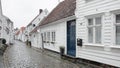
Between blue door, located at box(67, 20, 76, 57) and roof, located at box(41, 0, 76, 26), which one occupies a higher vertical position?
roof, located at box(41, 0, 76, 26)

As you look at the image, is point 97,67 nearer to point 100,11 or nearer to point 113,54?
point 113,54

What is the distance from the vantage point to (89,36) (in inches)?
484

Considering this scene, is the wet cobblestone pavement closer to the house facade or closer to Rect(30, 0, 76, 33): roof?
Rect(30, 0, 76, 33): roof

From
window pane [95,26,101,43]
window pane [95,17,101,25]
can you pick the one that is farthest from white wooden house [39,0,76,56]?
window pane [95,26,101,43]

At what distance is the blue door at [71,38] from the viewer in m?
15.3

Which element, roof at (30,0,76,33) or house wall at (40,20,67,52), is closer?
roof at (30,0,76,33)

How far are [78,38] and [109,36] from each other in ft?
12.1

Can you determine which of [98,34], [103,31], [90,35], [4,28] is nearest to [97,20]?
[98,34]

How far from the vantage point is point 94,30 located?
1166cm

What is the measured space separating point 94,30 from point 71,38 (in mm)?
4576

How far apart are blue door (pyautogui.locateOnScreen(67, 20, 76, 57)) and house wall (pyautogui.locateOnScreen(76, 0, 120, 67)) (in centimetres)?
198

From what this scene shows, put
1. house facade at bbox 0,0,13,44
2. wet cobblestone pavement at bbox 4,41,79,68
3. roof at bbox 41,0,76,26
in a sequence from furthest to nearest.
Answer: house facade at bbox 0,0,13,44 < roof at bbox 41,0,76,26 < wet cobblestone pavement at bbox 4,41,79,68

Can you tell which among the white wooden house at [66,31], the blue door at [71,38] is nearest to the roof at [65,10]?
the white wooden house at [66,31]

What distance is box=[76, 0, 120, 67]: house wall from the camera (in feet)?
32.2
